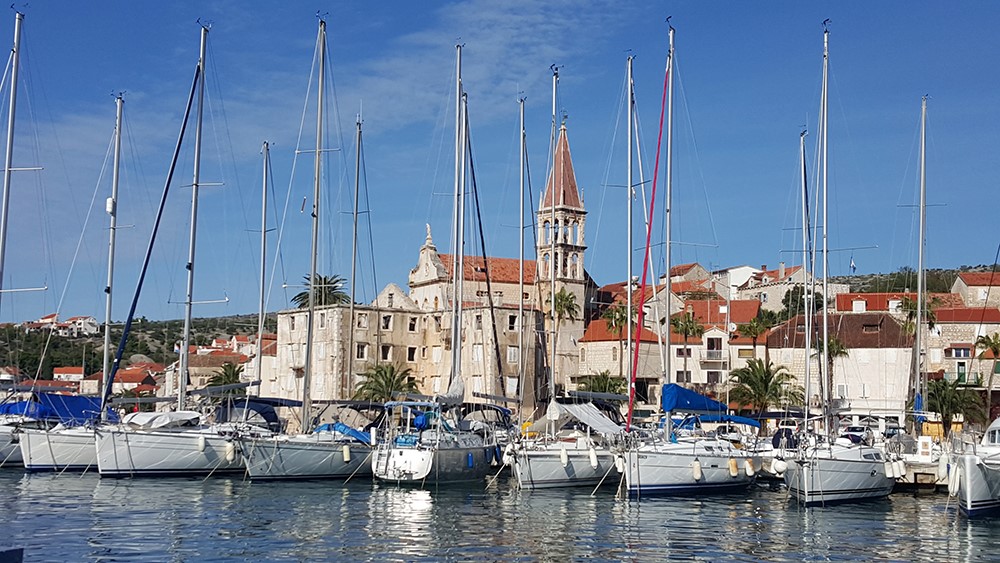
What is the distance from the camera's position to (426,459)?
119 feet

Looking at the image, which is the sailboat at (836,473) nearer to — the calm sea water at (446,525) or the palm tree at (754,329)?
the calm sea water at (446,525)

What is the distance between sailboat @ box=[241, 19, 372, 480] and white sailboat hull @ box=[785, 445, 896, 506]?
15.6m

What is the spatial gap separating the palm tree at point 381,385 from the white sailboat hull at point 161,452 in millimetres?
32353

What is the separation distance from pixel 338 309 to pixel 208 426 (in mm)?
36488

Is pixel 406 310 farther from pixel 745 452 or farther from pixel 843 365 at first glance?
pixel 745 452

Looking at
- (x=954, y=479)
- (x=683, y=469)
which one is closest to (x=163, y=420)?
(x=683, y=469)

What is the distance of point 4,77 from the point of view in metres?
39.7

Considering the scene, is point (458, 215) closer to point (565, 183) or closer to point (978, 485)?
point (978, 485)

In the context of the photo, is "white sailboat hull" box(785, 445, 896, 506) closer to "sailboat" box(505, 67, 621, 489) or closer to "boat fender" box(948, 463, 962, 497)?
"boat fender" box(948, 463, 962, 497)

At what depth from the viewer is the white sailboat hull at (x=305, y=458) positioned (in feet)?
122

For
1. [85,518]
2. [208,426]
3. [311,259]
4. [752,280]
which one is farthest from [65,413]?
[752,280]

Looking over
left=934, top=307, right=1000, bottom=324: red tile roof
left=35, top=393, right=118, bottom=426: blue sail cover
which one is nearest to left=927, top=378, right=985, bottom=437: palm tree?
left=934, top=307, right=1000, bottom=324: red tile roof

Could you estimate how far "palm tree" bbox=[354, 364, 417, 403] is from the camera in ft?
236

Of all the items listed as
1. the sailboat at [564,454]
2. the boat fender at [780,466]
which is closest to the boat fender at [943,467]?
the boat fender at [780,466]
